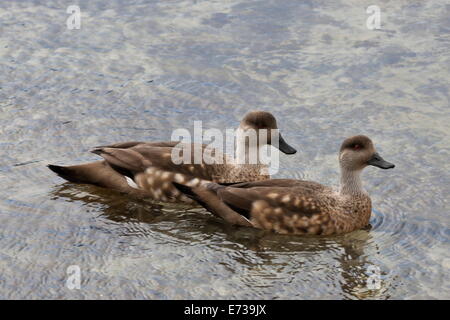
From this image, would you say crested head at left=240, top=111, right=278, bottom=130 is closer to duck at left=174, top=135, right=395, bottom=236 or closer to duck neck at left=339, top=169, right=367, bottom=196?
duck at left=174, top=135, right=395, bottom=236

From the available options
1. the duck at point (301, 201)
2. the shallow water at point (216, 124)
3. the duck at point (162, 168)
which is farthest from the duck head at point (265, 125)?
the duck at point (301, 201)

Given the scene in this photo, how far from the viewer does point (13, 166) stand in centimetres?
1003

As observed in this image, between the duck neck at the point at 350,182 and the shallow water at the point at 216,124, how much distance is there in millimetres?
383

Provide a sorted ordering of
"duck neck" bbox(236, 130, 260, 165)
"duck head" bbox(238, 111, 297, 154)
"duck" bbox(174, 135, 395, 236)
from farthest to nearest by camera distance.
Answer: "duck neck" bbox(236, 130, 260, 165) → "duck head" bbox(238, 111, 297, 154) → "duck" bbox(174, 135, 395, 236)

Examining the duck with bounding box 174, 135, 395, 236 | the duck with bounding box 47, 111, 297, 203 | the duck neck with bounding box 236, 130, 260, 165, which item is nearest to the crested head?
the duck with bounding box 47, 111, 297, 203

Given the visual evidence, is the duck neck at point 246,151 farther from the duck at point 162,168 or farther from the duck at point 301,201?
the duck at point 301,201

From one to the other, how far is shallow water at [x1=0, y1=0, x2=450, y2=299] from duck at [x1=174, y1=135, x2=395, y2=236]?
0.15 m

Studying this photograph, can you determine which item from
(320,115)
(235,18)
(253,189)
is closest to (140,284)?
(253,189)

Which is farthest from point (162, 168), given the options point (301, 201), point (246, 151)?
point (301, 201)

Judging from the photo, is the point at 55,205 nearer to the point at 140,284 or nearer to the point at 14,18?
the point at 140,284

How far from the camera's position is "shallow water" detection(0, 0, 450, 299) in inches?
312

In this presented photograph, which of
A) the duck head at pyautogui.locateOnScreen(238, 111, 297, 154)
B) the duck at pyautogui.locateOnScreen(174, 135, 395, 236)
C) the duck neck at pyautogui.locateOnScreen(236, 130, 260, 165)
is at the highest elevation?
the duck head at pyautogui.locateOnScreen(238, 111, 297, 154)

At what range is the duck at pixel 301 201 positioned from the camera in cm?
882
